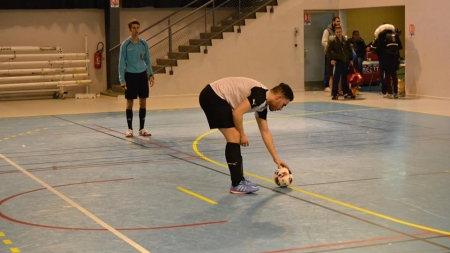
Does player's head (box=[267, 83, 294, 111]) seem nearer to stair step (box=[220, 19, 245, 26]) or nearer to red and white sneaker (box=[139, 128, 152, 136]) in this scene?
red and white sneaker (box=[139, 128, 152, 136])

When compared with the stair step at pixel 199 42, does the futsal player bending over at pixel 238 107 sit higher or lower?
lower

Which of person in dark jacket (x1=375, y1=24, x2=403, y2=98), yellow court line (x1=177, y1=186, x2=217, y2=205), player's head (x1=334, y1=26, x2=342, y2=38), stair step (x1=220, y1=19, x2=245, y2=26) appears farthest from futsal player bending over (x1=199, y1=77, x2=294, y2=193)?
stair step (x1=220, y1=19, x2=245, y2=26)

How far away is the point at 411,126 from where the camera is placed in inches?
543

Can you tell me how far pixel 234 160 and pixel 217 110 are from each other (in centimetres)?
59

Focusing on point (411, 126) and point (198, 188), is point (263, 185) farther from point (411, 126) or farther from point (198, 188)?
point (411, 126)

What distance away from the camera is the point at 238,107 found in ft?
25.9

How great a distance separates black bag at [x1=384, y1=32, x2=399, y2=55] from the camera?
63.5 ft

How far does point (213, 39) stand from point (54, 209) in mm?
14781

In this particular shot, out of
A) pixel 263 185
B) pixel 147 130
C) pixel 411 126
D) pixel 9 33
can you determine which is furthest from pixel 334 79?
pixel 263 185

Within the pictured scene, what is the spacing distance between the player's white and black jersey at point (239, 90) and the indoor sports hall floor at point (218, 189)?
0.96 metres

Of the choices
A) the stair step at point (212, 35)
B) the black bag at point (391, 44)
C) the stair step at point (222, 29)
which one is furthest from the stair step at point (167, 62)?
the black bag at point (391, 44)

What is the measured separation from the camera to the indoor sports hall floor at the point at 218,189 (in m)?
6.43

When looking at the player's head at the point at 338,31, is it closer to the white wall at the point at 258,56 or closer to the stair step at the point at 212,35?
the white wall at the point at 258,56

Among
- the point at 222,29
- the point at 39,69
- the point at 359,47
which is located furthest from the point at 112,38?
the point at 359,47
